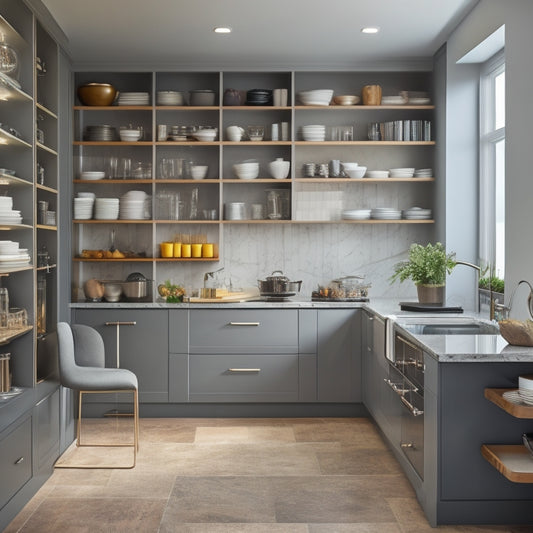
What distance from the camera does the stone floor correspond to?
10.8 feet

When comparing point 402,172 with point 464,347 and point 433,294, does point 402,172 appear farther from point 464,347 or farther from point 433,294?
point 464,347

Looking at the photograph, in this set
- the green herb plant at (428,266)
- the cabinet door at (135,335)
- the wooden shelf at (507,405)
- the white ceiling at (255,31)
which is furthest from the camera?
the cabinet door at (135,335)

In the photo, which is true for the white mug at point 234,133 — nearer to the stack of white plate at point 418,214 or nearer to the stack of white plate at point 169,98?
the stack of white plate at point 169,98

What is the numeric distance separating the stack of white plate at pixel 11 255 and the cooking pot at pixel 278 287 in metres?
2.02

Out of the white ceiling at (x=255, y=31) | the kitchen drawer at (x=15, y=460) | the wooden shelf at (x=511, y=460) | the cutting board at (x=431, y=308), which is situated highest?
the white ceiling at (x=255, y=31)

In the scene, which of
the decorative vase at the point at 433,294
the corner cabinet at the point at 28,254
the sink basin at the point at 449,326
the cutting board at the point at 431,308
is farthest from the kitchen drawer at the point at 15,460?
the decorative vase at the point at 433,294

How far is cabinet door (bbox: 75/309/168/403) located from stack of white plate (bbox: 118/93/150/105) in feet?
5.31

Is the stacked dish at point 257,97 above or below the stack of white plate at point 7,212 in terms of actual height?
above

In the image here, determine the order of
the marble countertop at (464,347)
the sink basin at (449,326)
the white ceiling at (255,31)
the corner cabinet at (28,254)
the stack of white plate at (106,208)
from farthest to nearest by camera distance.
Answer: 1. the stack of white plate at (106,208)
2. the white ceiling at (255,31)
3. the sink basin at (449,326)
4. the corner cabinet at (28,254)
5. the marble countertop at (464,347)

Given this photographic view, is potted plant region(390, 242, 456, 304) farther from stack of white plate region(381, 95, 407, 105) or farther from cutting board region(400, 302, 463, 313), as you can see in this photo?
stack of white plate region(381, 95, 407, 105)

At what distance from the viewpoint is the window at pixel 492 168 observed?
4969 mm

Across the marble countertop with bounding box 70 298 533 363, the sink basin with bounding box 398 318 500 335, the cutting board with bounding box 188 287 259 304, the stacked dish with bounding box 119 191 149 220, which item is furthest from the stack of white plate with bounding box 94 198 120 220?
the sink basin with bounding box 398 318 500 335

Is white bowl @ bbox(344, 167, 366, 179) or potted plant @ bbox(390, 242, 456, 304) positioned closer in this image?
potted plant @ bbox(390, 242, 456, 304)

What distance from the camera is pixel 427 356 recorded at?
10.8 feet
